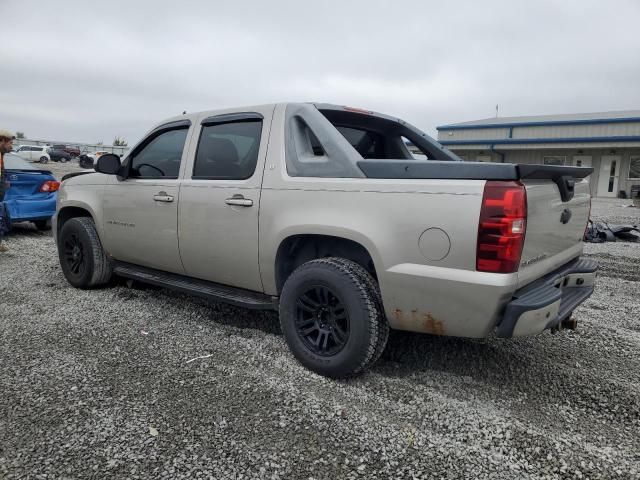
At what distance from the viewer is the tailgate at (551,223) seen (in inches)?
98.7

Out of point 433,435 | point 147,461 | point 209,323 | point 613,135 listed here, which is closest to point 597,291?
point 433,435

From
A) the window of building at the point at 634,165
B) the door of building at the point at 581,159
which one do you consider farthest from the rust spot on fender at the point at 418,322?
Result: the window of building at the point at 634,165

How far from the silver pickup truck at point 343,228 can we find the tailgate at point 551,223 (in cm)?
2

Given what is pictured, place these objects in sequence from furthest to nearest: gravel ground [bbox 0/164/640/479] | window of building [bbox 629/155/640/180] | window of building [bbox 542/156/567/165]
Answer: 1. window of building [bbox 542/156/567/165]
2. window of building [bbox 629/155/640/180]
3. gravel ground [bbox 0/164/640/479]

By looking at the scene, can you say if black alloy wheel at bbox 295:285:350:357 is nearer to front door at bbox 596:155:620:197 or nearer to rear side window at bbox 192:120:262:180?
rear side window at bbox 192:120:262:180

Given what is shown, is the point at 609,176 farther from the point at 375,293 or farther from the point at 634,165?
the point at 375,293

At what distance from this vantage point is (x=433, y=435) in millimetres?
2441

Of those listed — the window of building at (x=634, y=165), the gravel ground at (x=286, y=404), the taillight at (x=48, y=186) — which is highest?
the window of building at (x=634, y=165)

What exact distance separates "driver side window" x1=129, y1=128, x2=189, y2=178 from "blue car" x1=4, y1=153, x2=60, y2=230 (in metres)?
4.81

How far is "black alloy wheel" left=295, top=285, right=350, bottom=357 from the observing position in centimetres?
294

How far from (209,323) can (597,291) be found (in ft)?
14.1

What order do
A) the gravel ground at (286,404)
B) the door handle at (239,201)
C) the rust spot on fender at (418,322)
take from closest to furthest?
the gravel ground at (286,404)
the rust spot on fender at (418,322)
the door handle at (239,201)

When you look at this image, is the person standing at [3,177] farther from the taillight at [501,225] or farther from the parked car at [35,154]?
the parked car at [35,154]

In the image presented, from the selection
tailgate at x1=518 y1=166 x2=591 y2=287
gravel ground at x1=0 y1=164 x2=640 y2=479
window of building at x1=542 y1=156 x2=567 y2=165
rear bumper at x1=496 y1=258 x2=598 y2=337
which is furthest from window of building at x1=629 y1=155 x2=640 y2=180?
rear bumper at x1=496 y1=258 x2=598 y2=337
